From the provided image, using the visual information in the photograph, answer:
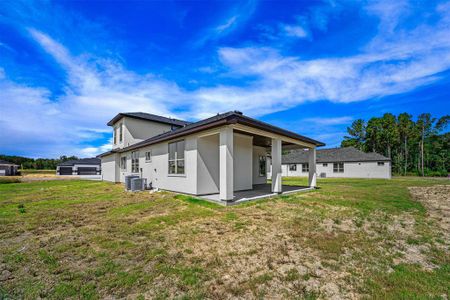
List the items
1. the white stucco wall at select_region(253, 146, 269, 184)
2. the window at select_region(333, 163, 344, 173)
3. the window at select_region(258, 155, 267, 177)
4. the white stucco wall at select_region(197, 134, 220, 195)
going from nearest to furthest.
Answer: the white stucco wall at select_region(197, 134, 220, 195), the white stucco wall at select_region(253, 146, 269, 184), the window at select_region(258, 155, 267, 177), the window at select_region(333, 163, 344, 173)

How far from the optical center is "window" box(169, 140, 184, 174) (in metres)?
9.37

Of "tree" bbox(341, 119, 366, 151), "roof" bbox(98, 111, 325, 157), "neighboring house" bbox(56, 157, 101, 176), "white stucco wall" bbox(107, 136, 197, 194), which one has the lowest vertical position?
"neighboring house" bbox(56, 157, 101, 176)

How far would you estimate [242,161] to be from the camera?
11031mm

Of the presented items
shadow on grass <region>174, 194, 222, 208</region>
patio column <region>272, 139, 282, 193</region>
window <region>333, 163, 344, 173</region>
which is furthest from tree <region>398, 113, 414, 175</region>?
shadow on grass <region>174, 194, 222, 208</region>

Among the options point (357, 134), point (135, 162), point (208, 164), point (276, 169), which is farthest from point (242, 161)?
point (357, 134)

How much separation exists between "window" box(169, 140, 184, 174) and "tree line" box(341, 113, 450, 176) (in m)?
45.4

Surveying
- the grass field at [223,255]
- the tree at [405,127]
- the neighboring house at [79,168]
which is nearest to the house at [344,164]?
the tree at [405,127]

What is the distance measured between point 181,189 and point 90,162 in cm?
4135

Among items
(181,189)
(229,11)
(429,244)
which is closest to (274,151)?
(181,189)

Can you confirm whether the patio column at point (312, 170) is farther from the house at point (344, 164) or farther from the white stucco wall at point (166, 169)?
the house at point (344, 164)

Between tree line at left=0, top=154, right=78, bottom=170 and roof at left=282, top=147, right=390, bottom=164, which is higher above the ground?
roof at left=282, top=147, right=390, bottom=164

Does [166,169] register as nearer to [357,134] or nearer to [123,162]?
[123,162]

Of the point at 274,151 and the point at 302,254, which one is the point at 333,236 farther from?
the point at 274,151

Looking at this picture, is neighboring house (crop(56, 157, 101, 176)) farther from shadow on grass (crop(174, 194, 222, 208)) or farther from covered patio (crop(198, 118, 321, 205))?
shadow on grass (crop(174, 194, 222, 208))
